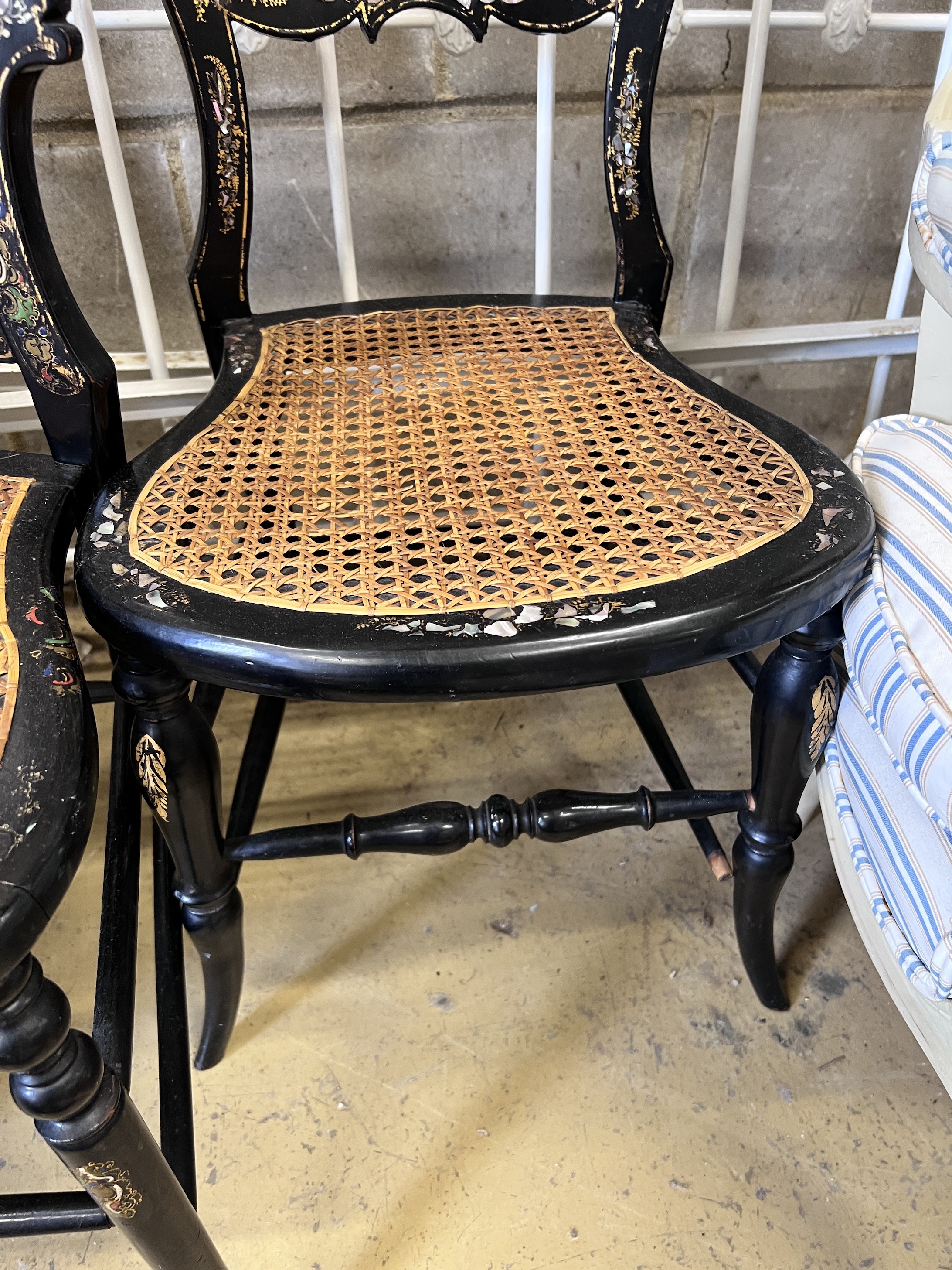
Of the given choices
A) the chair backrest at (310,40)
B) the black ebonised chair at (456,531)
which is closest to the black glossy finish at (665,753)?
the black ebonised chair at (456,531)

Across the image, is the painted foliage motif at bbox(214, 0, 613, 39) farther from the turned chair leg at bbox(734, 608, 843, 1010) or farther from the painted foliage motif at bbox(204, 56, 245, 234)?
the turned chair leg at bbox(734, 608, 843, 1010)

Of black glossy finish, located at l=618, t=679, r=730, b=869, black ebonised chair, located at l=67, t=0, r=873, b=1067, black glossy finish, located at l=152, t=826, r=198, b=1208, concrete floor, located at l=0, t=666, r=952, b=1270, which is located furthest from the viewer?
black glossy finish, located at l=618, t=679, r=730, b=869

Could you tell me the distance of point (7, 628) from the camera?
17.6 inches

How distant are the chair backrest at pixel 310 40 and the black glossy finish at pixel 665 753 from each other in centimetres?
40

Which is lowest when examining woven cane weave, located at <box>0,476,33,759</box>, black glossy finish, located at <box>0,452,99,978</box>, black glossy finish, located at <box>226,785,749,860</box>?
black glossy finish, located at <box>226,785,749,860</box>

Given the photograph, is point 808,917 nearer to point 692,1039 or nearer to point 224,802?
point 692,1039

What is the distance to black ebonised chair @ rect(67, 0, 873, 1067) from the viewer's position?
46cm

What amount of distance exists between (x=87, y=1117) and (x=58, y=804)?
159 mm

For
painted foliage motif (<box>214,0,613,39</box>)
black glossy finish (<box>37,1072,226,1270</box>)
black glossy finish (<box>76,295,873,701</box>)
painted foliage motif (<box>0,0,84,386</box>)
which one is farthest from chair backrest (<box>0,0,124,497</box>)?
black glossy finish (<box>37,1072,226,1270</box>)

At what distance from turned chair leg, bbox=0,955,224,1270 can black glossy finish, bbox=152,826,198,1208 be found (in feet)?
0.18

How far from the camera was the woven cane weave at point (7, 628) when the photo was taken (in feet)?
1.32

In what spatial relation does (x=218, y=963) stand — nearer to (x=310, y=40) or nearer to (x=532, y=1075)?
(x=532, y=1075)

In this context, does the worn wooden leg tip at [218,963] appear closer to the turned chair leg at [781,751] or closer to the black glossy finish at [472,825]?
the black glossy finish at [472,825]

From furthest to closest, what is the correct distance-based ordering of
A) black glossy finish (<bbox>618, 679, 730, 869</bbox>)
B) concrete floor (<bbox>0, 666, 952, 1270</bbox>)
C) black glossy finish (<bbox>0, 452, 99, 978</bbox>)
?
black glossy finish (<bbox>618, 679, 730, 869</bbox>) < concrete floor (<bbox>0, 666, 952, 1270</bbox>) < black glossy finish (<bbox>0, 452, 99, 978</bbox>)
